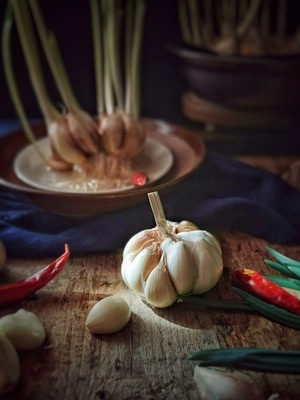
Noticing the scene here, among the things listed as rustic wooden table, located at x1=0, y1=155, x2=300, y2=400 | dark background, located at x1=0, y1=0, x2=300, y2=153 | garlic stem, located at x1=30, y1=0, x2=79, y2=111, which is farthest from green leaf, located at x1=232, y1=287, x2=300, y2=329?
dark background, located at x1=0, y1=0, x2=300, y2=153

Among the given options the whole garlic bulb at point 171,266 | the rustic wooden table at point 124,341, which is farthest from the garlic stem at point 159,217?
the rustic wooden table at point 124,341

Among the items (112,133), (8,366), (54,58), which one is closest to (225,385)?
(8,366)

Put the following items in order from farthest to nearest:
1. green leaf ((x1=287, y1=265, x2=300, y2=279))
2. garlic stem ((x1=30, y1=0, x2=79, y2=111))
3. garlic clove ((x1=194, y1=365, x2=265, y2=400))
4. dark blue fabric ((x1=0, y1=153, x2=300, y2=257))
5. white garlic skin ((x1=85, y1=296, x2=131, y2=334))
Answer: garlic stem ((x1=30, y1=0, x2=79, y2=111)), dark blue fabric ((x1=0, y1=153, x2=300, y2=257)), green leaf ((x1=287, y1=265, x2=300, y2=279)), white garlic skin ((x1=85, y1=296, x2=131, y2=334)), garlic clove ((x1=194, y1=365, x2=265, y2=400))

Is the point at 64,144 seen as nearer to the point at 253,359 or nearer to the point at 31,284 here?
the point at 31,284

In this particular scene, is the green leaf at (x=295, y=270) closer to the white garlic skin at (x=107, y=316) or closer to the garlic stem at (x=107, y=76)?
the white garlic skin at (x=107, y=316)

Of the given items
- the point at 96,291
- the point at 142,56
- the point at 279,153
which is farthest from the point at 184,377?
the point at 142,56

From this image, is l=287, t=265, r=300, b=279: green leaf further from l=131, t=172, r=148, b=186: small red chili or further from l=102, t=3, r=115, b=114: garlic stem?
l=102, t=3, r=115, b=114: garlic stem

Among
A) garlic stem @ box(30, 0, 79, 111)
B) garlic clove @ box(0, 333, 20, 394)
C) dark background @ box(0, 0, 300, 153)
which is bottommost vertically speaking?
dark background @ box(0, 0, 300, 153)
